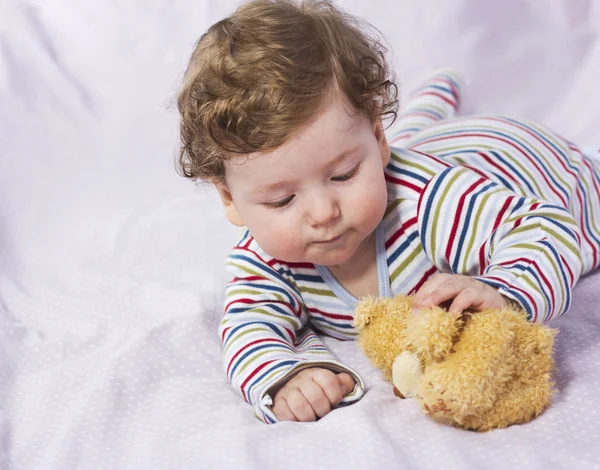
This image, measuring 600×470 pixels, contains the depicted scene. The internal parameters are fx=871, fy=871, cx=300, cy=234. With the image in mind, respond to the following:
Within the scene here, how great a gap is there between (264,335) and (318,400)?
154 millimetres

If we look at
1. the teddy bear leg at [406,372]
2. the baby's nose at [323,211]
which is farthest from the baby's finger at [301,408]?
the baby's nose at [323,211]

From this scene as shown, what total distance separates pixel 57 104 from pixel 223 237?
0.61m

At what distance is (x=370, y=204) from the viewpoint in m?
1.05

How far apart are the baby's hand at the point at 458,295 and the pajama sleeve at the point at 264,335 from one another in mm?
178

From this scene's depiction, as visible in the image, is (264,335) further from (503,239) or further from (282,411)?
(503,239)

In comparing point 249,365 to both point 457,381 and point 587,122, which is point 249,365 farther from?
point 587,122

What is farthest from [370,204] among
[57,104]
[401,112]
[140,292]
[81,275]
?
[57,104]

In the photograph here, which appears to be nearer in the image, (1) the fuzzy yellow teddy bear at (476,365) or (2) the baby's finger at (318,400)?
(1) the fuzzy yellow teddy bear at (476,365)

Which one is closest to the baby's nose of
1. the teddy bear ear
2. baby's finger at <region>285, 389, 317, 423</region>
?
the teddy bear ear

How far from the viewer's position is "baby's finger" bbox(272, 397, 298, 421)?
104cm

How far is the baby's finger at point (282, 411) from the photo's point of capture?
1.04 meters

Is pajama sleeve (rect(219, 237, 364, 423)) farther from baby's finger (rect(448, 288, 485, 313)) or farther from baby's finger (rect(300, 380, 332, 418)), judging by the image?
baby's finger (rect(448, 288, 485, 313))

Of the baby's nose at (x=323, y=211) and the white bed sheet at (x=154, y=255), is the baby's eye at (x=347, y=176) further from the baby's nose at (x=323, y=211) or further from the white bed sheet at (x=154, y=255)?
the white bed sheet at (x=154, y=255)

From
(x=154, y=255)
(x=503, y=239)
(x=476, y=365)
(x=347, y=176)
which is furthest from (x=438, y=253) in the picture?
(x=154, y=255)
